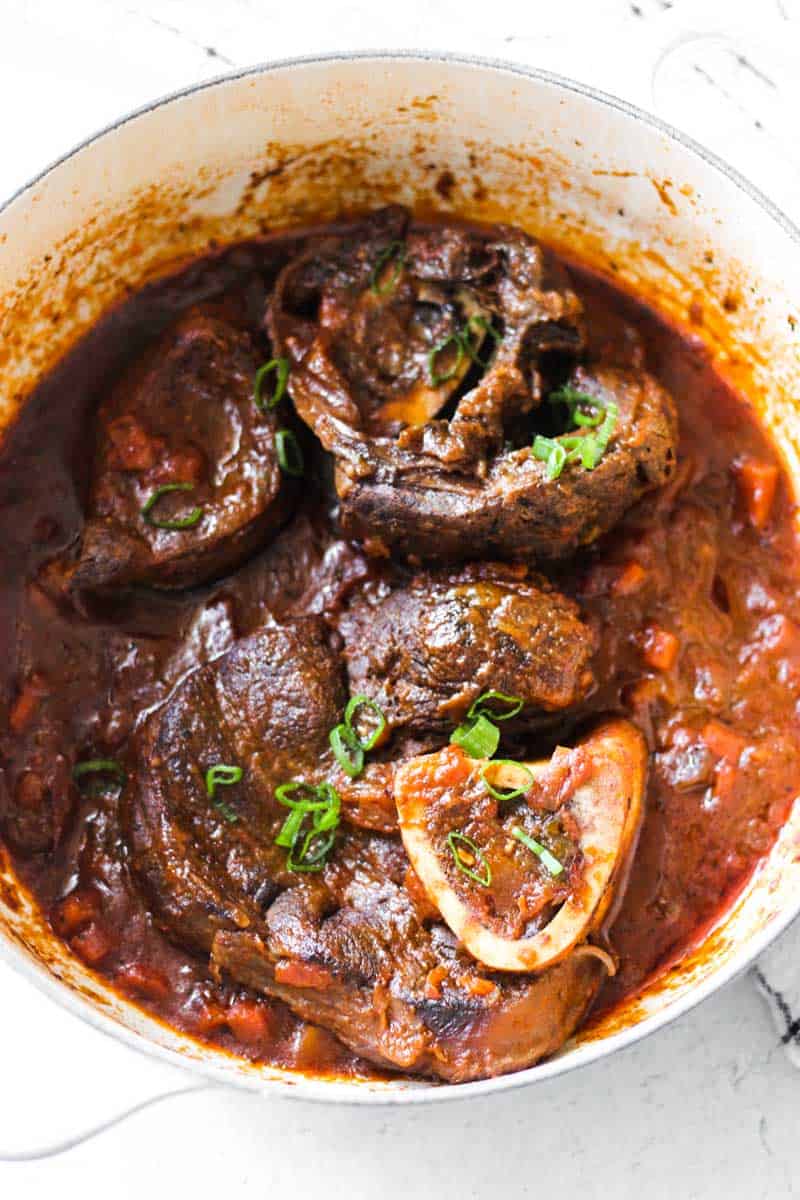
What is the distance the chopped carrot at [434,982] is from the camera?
3344mm

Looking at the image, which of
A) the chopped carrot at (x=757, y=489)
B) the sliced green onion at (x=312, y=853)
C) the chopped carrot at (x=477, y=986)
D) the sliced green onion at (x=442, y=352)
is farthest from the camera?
the chopped carrot at (x=757, y=489)

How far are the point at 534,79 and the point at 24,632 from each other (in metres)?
2.10

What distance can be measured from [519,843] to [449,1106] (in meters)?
0.93

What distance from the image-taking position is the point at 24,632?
12.2 feet

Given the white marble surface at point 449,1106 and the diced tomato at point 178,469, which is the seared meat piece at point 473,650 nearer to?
the diced tomato at point 178,469

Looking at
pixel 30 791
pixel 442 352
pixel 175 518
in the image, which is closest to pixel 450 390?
pixel 442 352

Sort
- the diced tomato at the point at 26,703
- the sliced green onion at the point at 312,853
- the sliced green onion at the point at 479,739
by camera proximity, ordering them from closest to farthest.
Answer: the sliced green onion at the point at 479,739 → the sliced green onion at the point at 312,853 → the diced tomato at the point at 26,703

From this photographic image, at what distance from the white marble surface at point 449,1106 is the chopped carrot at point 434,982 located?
63 centimetres

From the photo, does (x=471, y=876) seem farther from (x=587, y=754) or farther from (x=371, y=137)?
(x=371, y=137)

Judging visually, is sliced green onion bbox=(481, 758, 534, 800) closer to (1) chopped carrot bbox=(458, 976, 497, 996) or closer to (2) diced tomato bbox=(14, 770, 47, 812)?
(1) chopped carrot bbox=(458, 976, 497, 996)

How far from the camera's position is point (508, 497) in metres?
3.49

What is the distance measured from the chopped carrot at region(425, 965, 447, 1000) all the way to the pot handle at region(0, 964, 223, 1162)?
0.80m

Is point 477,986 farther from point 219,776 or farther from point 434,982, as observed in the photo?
point 219,776

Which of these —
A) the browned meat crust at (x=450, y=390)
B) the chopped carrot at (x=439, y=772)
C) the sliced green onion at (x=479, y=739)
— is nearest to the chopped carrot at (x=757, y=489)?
the browned meat crust at (x=450, y=390)
